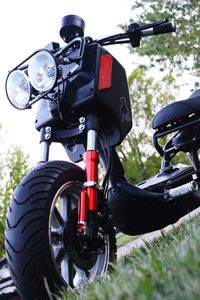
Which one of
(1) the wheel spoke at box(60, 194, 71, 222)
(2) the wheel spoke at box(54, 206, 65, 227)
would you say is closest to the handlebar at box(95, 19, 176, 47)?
(1) the wheel spoke at box(60, 194, 71, 222)

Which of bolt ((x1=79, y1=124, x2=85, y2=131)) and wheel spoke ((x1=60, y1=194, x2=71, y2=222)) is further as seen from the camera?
bolt ((x1=79, y1=124, x2=85, y2=131))

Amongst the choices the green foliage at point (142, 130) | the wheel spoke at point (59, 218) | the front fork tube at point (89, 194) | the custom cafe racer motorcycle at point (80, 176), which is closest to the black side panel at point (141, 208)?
the custom cafe racer motorcycle at point (80, 176)

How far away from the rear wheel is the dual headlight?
45 centimetres

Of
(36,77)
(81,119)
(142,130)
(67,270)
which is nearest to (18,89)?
(36,77)

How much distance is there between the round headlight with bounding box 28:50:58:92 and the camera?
2375 millimetres

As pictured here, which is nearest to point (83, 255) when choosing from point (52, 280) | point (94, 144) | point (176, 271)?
point (52, 280)

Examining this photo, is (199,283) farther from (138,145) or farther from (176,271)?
(138,145)

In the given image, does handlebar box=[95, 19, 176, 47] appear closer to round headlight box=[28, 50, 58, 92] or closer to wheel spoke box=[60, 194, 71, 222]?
round headlight box=[28, 50, 58, 92]

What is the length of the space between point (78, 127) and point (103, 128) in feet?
0.71

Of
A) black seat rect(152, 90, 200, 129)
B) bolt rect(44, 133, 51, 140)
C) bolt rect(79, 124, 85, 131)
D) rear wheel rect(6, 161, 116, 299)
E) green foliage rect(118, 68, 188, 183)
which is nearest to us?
rear wheel rect(6, 161, 116, 299)

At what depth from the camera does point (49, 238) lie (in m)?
2.08

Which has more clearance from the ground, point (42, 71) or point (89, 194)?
point (42, 71)

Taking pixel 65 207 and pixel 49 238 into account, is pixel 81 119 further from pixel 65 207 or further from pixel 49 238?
pixel 49 238

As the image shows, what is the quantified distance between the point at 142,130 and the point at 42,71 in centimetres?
2717
